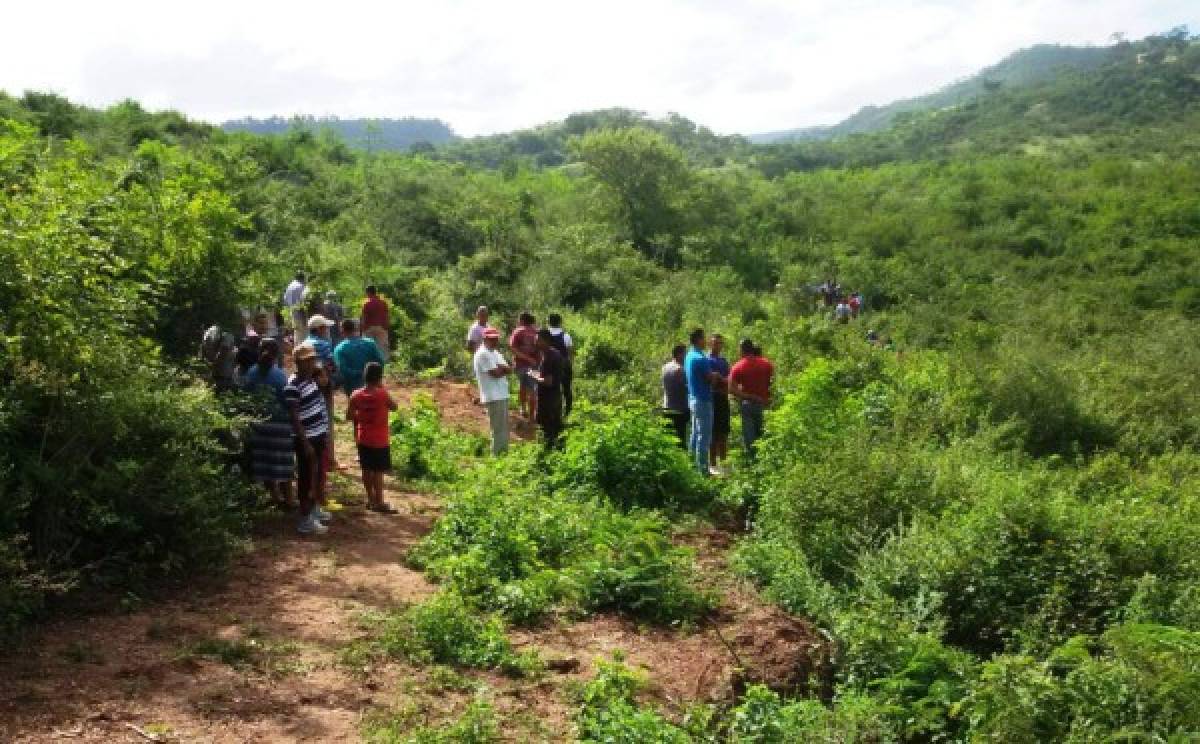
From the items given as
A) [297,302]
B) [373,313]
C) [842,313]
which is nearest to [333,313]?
[373,313]

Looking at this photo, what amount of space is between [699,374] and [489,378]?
2212 mm

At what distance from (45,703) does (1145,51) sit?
19882 centimetres

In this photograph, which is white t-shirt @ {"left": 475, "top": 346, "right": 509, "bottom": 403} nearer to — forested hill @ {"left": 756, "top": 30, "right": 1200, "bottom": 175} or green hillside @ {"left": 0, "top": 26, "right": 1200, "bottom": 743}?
green hillside @ {"left": 0, "top": 26, "right": 1200, "bottom": 743}

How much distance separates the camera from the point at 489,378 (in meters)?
10.0

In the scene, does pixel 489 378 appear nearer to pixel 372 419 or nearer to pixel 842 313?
pixel 372 419

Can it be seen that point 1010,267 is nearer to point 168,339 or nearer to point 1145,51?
point 168,339

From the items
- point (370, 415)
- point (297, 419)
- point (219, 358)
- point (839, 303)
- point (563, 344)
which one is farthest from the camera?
point (839, 303)

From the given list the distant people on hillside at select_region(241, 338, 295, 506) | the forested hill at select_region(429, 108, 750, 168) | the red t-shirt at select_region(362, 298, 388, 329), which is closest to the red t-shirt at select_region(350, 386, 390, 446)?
the distant people on hillside at select_region(241, 338, 295, 506)

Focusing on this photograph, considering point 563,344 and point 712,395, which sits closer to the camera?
point 712,395

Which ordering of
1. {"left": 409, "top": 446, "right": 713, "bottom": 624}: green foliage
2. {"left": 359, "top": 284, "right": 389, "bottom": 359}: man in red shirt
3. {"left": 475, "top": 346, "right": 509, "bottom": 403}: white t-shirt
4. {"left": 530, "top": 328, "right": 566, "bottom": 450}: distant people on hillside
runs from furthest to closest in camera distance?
{"left": 359, "top": 284, "right": 389, "bottom": 359}: man in red shirt → {"left": 530, "top": 328, "right": 566, "bottom": 450}: distant people on hillside → {"left": 475, "top": 346, "right": 509, "bottom": 403}: white t-shirt → {"left": 409, "top": 446, "right": 713, "bottom": 624}: green foliage

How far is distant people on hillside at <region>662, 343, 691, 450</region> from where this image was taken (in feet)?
35.0

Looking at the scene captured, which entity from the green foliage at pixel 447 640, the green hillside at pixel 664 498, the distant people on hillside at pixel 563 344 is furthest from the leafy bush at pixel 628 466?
the green foliage at pixel 447 640

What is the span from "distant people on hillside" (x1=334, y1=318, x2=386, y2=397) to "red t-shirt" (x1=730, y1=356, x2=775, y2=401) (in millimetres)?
3821

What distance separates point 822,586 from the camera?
24.9ft
